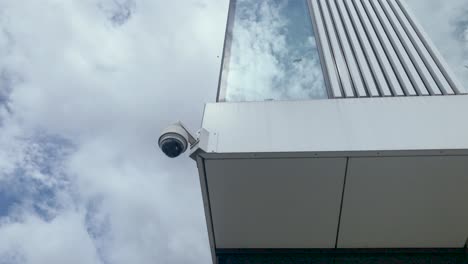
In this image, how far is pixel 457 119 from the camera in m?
2.80

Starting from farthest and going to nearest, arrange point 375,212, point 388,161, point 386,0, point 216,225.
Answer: point 386,0, point 216,225, point 375,212, point 388,161

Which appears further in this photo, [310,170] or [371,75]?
[371,75]

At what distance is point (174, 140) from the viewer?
2650 millimetres

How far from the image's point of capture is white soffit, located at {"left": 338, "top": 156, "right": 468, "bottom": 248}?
2.73 metres

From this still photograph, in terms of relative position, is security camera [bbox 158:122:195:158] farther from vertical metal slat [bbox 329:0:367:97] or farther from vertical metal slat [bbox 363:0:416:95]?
vertical metal slat [bbox 363:0:416:95]

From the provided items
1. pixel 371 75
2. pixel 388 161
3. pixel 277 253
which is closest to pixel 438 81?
pixel 371 75

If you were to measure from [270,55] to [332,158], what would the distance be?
4.55ft

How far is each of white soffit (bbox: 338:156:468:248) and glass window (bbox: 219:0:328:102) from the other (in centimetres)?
85

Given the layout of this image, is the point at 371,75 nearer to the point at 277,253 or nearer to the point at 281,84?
the point at 281,84

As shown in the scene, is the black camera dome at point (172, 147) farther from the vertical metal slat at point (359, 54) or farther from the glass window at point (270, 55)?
the vertical metal slat at point (359, 54)

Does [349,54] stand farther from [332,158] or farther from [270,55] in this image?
[332,158]

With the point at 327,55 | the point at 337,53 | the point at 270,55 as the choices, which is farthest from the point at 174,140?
the point at 337,53

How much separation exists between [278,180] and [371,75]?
1.51 meters

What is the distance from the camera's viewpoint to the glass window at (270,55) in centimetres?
328
